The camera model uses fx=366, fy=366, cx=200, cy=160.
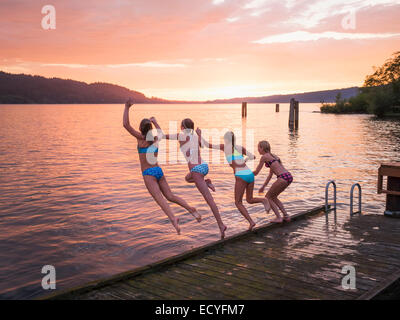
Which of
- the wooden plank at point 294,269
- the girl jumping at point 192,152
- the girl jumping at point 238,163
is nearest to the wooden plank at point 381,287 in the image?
the wooden plank at point 294,269

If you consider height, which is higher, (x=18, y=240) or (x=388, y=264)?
(x=388, y=264)

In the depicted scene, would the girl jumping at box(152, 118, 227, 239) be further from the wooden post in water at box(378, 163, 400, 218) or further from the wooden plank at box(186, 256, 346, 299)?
the wooden post in water at box(378, 163, 400, 218)

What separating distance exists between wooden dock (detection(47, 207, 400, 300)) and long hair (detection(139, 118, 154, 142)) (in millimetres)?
2314

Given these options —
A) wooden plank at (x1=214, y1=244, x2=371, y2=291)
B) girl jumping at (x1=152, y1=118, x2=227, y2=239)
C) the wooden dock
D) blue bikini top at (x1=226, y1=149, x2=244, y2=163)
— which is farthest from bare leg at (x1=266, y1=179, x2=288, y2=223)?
wooden plank at (x1=214, y1=244, x2=371, y2=291)

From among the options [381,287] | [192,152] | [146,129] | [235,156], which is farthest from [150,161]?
[381,287]

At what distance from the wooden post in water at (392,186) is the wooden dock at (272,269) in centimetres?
122

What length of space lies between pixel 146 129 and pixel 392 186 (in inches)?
265

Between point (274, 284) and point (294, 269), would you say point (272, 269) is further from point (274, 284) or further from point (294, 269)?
point (274, 284)

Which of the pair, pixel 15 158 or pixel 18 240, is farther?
pixel 15 158

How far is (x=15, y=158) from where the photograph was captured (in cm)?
2925

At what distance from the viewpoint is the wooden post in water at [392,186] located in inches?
367
